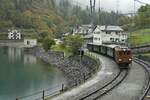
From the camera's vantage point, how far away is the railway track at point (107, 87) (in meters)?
28.2

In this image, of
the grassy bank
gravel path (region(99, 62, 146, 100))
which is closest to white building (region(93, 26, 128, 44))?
the grassy bank

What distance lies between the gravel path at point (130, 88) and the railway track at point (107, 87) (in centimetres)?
45

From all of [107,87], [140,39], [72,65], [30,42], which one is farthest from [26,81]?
[30,42]

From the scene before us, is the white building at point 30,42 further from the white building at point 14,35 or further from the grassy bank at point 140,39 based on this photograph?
the grassy bank at point 140,39

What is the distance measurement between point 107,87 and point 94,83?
10.1 ft

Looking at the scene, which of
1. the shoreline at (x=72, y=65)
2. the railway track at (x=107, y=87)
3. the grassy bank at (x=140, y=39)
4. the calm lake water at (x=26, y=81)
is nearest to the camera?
the railway track at (x=107, y=87)

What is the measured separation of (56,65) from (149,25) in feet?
159

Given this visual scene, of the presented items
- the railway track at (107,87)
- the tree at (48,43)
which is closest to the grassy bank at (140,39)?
the tree at (48,43)

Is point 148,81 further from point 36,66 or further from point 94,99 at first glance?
point 36,66

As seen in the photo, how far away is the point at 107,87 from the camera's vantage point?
106 ft

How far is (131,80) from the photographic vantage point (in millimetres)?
36344

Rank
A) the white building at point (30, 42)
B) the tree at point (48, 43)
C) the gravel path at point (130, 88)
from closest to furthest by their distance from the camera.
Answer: the gravel path at point (130, 88), the tree at point (48, 43), the white building at point (30, 42)

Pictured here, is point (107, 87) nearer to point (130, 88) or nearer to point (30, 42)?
point (130, 88)

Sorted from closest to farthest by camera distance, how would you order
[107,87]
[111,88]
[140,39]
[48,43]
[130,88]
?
1. [111,88]
2. [130,88]
3. [107,87]
4. [140,39]
5. [48,43]
